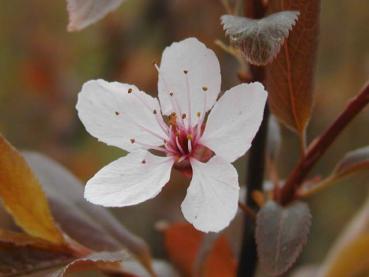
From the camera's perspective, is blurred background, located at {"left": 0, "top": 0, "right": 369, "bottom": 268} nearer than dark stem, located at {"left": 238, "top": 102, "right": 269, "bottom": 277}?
No

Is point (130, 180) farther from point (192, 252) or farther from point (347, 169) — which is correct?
point (192, 252)

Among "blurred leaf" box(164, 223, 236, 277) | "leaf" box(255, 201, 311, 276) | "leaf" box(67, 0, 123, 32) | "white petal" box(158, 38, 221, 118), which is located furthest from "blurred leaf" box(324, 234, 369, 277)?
"leaf" box(67, 0, 123, 32)

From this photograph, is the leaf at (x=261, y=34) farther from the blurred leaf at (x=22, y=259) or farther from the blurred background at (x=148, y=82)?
the blurred background at (x=148, y=82)

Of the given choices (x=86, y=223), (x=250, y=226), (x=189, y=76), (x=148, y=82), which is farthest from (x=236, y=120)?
(x=148, y=82)

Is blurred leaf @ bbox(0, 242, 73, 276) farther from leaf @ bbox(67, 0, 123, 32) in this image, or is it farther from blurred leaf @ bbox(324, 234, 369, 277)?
blurred leaf @ bbox(324, 234, 369, 277)

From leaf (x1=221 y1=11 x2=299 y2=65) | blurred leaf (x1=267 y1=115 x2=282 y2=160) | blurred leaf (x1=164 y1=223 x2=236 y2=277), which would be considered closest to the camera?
leaf (x1=221 y1=11 x2=299 y2=65)

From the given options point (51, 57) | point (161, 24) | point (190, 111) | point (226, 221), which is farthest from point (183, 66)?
point (51, 57)

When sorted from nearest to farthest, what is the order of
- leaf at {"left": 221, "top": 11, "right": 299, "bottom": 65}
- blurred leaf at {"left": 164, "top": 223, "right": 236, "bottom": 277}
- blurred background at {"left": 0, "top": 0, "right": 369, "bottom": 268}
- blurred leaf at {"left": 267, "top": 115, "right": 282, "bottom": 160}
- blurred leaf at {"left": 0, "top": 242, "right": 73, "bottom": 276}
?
leaf at {"left": 221, "top": 11, "right": 299, "bottom": 65} → blurred leaf at {"left": 0, "top": 242, "right": 73, "bottom": 276} → blurred leaf at {"left": 267, "top": 115, "right": 282, "bottom": 160} → blurred leaf at {"left": 164, "top": 223, "right": 236, "bottom": 277} → blurred background at {"left": 0, "top": 0, "right": 369, "bottom": 268}
